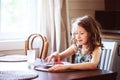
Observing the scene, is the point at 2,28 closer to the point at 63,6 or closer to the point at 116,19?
the point at 63,6

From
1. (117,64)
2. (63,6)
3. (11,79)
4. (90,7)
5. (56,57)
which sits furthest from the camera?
(90,7)

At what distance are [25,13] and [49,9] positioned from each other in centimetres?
33

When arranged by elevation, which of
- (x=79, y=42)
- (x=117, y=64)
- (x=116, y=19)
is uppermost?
(x=116, y=19)

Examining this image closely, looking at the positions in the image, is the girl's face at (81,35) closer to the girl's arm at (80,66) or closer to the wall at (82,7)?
the girl's arm at (80,66)

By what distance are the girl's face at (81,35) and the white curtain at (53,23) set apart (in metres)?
1.15

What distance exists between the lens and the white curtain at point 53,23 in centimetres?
330

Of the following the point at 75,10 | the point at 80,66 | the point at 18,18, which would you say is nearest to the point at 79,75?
the point at 80,66

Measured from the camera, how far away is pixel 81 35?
2133 mm

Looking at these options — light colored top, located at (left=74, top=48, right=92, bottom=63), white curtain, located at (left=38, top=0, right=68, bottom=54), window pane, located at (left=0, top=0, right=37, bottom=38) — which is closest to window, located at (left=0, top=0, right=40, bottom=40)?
window pane, located at (left=0, top=0, right=37, bottom=38)

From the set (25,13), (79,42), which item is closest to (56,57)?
(79,42)

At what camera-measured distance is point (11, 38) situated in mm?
3348

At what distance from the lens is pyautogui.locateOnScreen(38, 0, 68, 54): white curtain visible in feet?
10.8

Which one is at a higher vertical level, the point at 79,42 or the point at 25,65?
the point at 79,42

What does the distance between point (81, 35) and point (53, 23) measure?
123 centimetres
